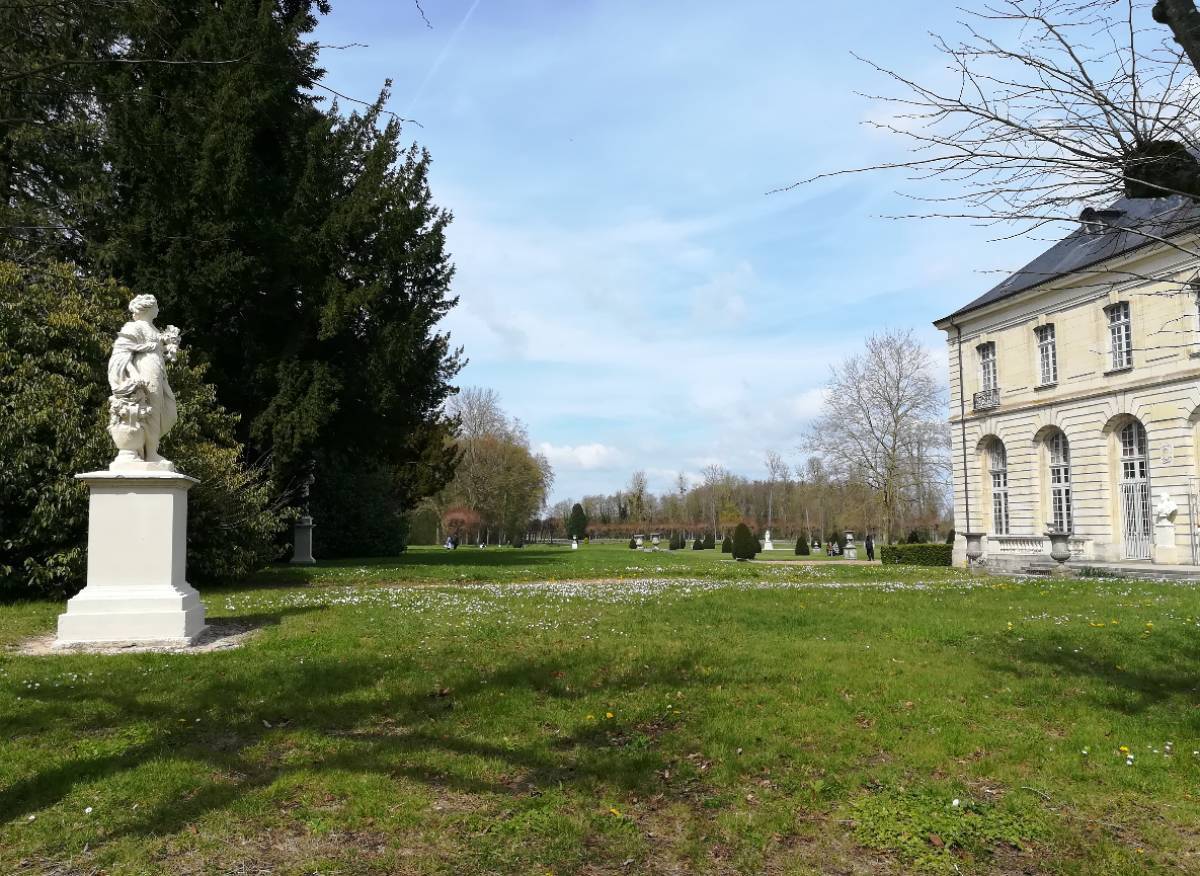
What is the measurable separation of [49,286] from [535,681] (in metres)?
13.7

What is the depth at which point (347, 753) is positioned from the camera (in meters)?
5.21

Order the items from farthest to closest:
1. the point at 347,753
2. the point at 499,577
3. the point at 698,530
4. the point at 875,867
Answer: the point at 698,530 < the point at 499,577 < the point at 347,753 < the point at 875,867

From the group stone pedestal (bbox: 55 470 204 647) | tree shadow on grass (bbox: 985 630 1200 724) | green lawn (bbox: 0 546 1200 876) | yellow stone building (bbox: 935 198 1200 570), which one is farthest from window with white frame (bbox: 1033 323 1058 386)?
stone pedestal (bbox: 55 470 204 647)

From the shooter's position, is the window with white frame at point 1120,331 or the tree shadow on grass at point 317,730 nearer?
the tree shadow on grass at point 317,730

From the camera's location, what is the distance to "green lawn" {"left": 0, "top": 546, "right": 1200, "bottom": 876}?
406 centimetres

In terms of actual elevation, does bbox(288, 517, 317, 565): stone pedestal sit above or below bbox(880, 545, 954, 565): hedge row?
above

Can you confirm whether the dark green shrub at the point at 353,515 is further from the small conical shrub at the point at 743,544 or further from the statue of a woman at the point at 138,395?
the statue of a woman at the point at 138,395

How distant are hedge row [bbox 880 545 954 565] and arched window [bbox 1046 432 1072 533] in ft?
15.5

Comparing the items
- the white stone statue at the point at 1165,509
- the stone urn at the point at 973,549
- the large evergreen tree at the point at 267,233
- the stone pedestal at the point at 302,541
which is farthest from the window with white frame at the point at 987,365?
the stone pedestal at the point at 302,541

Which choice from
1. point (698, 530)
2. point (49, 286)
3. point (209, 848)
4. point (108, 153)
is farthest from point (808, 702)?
point (698, 530)

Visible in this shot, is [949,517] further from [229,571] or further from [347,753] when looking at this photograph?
[347,753]

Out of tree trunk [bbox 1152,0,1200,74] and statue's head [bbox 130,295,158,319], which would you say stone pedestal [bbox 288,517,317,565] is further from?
tree trunk [bbox 1152,0,1200,74]

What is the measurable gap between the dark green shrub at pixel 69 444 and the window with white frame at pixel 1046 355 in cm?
3044

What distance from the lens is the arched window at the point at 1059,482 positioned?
108 ft
